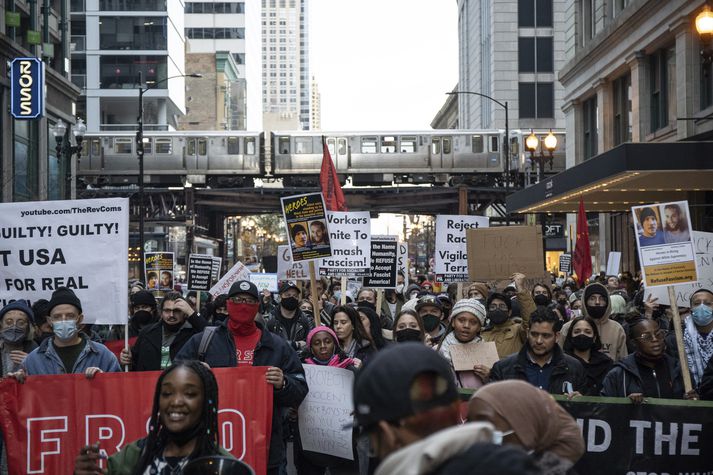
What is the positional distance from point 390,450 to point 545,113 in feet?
234

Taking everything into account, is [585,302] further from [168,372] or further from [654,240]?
[168,372]

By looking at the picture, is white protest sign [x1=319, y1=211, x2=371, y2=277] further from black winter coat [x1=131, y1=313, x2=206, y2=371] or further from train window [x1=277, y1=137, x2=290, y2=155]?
train window [x1=277, y1=137, x2=290, y2=155]

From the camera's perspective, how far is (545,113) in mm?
71938

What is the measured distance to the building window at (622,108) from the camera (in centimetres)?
3372

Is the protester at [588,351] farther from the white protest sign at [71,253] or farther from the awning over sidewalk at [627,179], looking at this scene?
the awning over sidewalk at [627,179]

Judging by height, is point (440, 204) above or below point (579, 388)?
above

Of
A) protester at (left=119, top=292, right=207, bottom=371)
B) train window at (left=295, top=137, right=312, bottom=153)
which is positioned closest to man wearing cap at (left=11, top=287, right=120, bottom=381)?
protester at (left=119, top=292, right=207, bottom=371)

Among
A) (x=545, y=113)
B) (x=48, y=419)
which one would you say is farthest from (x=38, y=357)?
(x=545, y=113)

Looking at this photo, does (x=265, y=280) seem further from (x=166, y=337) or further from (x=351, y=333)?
(x=351, y=333)

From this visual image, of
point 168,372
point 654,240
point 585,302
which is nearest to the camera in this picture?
point 168,372

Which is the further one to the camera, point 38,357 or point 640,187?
point 640,187

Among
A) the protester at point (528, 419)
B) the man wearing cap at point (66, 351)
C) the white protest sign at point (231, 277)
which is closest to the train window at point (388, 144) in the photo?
the white protest sign at point (231, 277)

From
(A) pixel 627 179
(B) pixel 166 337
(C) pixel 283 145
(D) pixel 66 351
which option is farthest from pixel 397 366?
(C) pixel 283 145

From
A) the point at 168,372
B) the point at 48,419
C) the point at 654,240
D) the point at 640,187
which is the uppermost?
the point at 640,187
